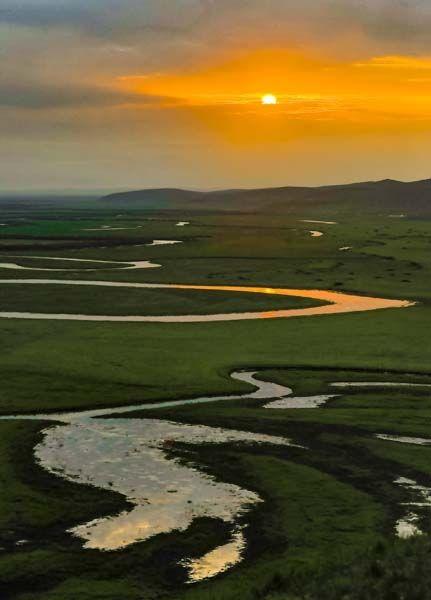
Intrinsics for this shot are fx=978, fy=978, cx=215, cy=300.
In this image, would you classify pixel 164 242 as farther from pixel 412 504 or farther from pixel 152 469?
pixel 412 504

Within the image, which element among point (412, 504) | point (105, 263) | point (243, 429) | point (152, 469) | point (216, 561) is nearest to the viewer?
point (216, 561)

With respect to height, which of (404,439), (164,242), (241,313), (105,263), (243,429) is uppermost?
→ (164,242)

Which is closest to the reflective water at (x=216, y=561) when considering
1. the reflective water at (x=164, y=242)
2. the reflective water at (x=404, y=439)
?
the reflective water at (x=404, y=439)

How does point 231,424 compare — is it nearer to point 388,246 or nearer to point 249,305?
point 249,305

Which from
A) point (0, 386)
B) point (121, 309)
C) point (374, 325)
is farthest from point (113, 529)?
point (121, 309)

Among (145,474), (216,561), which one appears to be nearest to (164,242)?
(145,474)

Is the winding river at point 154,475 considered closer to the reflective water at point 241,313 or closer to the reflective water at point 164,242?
the reflective water at point 241,313

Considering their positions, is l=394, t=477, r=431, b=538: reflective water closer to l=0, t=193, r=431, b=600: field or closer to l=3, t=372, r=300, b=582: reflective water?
l=0, t=193, r=431, b=600: field

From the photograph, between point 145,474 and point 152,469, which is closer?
point 145,474
